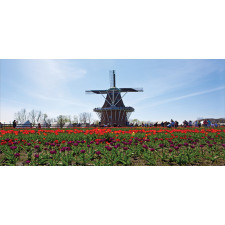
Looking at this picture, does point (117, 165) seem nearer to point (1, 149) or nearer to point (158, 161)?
point (158, 161)

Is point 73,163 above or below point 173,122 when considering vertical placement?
below

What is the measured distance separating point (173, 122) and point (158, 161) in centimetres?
1698

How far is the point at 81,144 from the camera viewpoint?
4.94 meters

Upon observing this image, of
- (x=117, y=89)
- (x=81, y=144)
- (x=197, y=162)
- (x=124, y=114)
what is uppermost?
(x=117, y=89)

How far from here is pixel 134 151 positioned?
3.94 m

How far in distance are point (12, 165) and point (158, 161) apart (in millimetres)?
3266

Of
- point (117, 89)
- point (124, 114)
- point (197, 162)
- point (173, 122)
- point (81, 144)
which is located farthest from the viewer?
point (117, 89)

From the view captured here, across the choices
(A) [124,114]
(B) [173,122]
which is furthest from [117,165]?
(A) [124,114]

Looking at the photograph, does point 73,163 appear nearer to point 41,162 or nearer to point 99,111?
point 41,162

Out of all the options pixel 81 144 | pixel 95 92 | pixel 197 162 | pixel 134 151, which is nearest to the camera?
pixel 197 162

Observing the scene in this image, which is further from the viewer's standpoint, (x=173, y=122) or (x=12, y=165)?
(x=173, y=122)

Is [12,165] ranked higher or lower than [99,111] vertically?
lower

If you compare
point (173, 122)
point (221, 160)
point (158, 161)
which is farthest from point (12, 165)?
point (173, 122)

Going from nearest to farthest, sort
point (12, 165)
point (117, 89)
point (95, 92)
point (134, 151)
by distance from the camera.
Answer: point (12, 165), point (134, 151), point (117, 89), point (95, 92)
